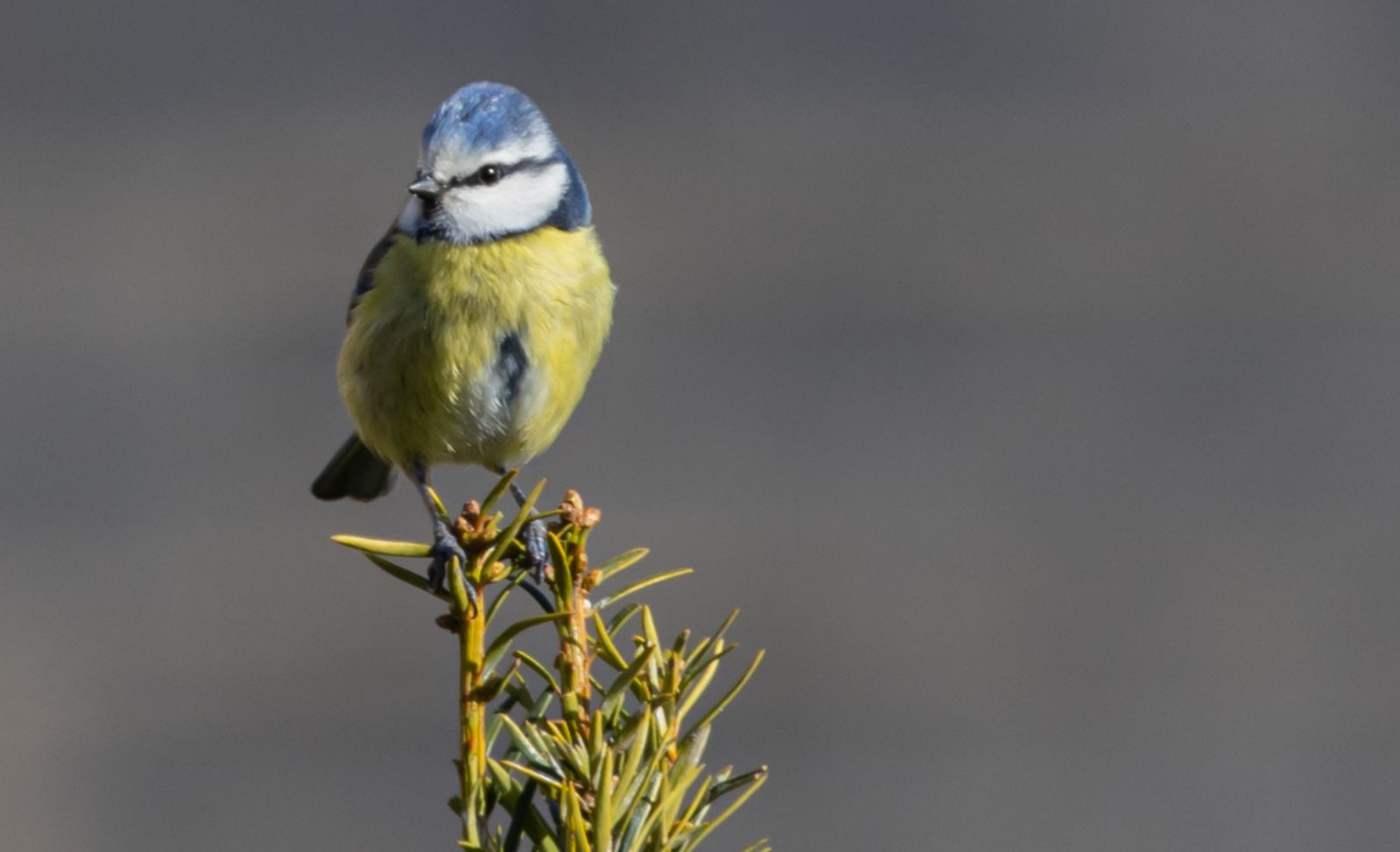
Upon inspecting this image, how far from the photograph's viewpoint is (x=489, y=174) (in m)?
1.46

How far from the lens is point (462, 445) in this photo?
4.91ft

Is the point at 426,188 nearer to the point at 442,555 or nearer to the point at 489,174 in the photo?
the point at 489,174

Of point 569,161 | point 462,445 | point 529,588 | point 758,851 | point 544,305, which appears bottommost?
point 758,851

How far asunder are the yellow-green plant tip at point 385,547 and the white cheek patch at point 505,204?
80cm

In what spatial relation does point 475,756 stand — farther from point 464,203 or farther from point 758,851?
point 464,203

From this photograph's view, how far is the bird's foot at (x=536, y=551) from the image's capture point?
0.93 metres

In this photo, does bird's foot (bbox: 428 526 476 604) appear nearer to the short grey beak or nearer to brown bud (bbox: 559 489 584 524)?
brown bud (bbox: 559 489 584 524)

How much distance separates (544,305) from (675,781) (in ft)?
2.80

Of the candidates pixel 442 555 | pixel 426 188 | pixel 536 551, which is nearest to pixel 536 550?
pixel 536 551

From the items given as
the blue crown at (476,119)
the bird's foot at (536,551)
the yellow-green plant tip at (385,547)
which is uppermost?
the blue crown at (476,119)

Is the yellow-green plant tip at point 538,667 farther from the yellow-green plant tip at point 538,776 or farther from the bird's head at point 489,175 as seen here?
the bird's head at point 489,175

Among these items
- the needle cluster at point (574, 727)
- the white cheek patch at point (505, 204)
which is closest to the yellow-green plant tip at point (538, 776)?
the needle cluster at point (574, 727)

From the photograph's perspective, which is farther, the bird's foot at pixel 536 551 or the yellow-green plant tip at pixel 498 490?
the bird's foot at pixel 536 551

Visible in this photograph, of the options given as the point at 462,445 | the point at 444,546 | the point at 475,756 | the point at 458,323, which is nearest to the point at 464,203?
the point at 458,323
